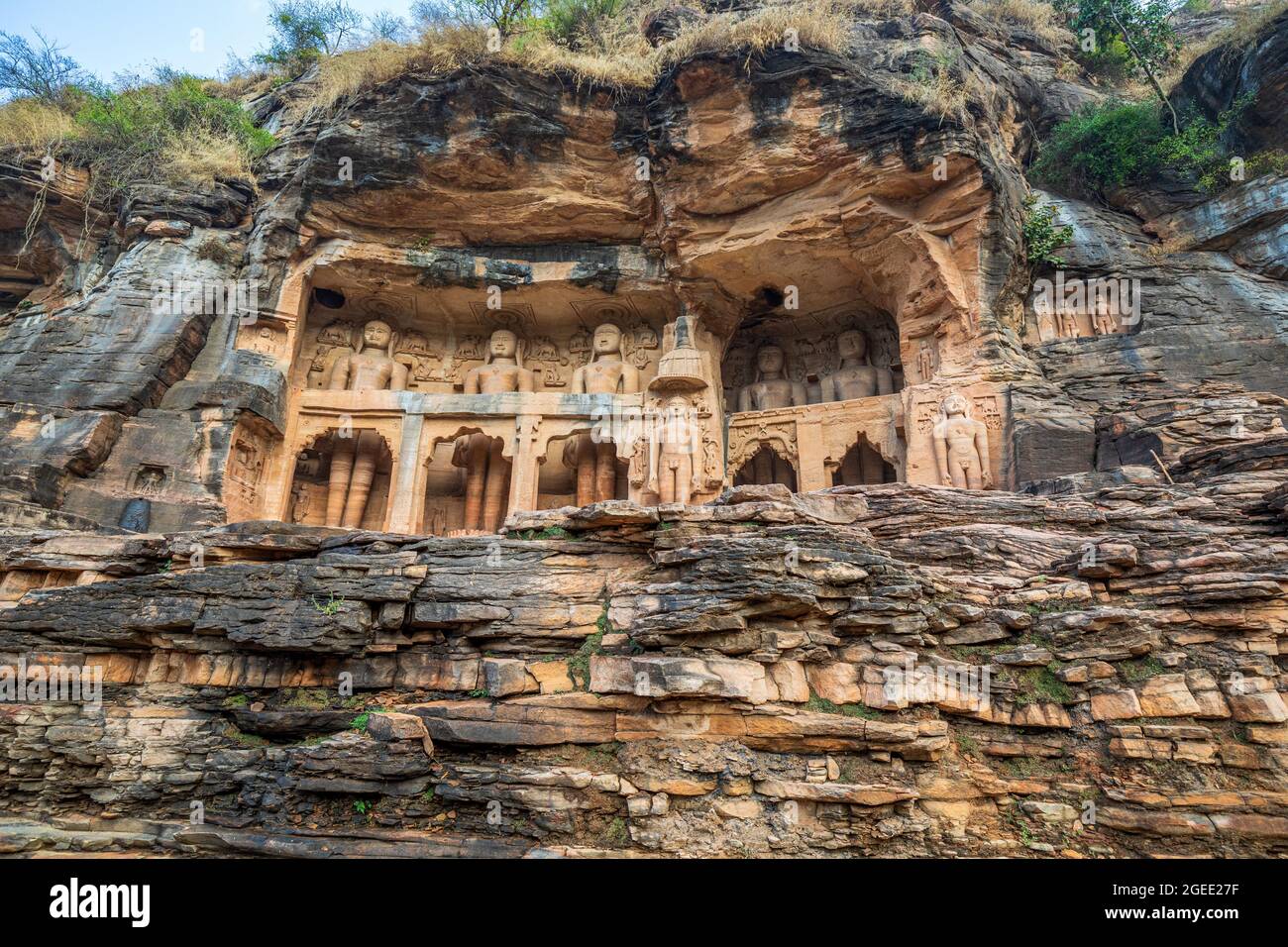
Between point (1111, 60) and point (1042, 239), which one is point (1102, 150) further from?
point (1111, 60)

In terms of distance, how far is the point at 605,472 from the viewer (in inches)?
618

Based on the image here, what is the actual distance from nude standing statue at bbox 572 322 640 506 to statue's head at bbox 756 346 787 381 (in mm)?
3492

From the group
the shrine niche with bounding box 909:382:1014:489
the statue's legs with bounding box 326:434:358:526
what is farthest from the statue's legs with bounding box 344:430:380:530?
the shrine niche with bounding box 909:382:1014:489

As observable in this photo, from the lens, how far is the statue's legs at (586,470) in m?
15.6

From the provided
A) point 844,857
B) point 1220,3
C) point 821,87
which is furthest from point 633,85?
point 1220,3

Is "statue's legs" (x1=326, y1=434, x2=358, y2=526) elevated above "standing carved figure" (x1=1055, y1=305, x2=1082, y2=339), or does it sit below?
below

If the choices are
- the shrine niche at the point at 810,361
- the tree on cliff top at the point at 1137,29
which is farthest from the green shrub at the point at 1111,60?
the shrine niche at the point at 810,361

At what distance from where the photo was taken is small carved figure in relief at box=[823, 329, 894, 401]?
622 inches

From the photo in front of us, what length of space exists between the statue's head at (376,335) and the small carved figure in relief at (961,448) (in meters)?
13.5

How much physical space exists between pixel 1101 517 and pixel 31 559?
13605mm

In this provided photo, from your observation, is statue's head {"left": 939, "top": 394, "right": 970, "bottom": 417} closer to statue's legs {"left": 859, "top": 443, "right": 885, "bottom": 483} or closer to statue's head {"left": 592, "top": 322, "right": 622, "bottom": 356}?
statue's legs {"left": 859, "top": 443, "right": 885, "bottom": 483}

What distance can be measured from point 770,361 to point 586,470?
5908 millimetres

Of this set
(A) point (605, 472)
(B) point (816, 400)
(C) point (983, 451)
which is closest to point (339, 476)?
(A) point (605, 472)
